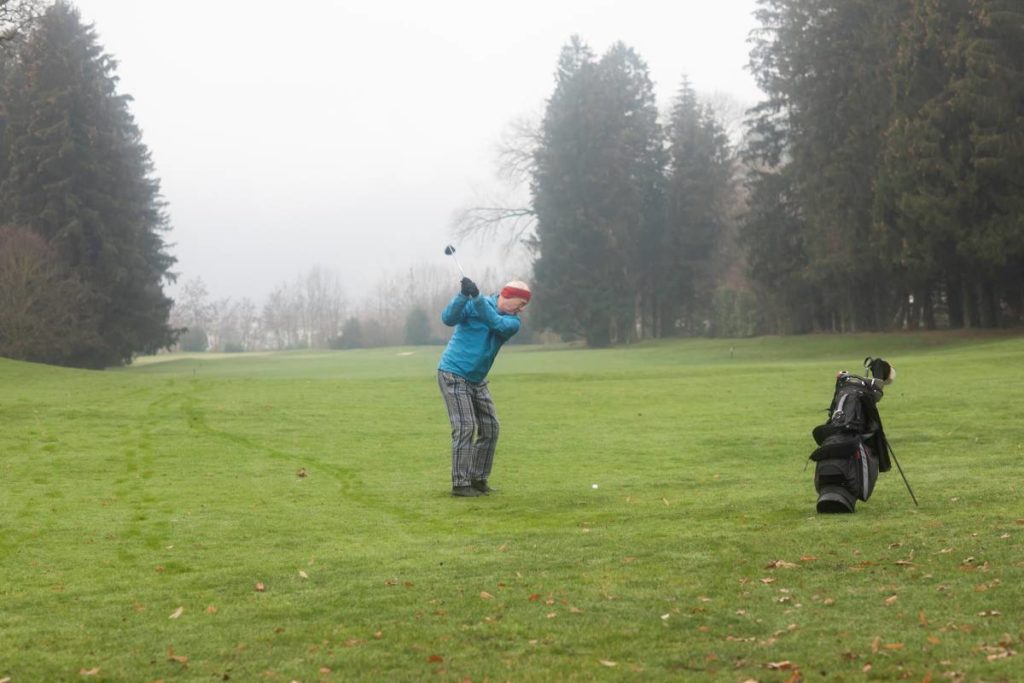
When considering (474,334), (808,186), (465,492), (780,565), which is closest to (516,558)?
(780,565)

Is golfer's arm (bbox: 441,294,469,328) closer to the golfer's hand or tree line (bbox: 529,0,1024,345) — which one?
the golfer's hand

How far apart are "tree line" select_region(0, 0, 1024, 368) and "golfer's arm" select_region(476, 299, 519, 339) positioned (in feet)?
76.7

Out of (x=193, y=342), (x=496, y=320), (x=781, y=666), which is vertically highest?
(x=193, y=342)

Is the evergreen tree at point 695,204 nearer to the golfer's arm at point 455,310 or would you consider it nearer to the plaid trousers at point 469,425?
the plaid trousers at point 469,425

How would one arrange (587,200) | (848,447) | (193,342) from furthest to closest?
(193,342)
(587,200)
(848,447)

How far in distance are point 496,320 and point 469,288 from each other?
464mm

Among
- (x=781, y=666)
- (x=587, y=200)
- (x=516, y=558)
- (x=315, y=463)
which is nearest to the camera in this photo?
(x=781, y=666)

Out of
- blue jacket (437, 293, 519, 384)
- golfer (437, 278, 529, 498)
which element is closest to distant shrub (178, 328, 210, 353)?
golfer (437, 278, 529, 498)

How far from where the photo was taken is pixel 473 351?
1233 centimetres

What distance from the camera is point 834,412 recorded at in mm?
10359

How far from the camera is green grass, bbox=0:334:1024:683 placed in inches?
250

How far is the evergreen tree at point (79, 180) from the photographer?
56969mm

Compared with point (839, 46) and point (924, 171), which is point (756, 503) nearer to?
point (924, 171)

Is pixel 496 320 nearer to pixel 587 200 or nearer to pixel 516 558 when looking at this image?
pixel 516 558
